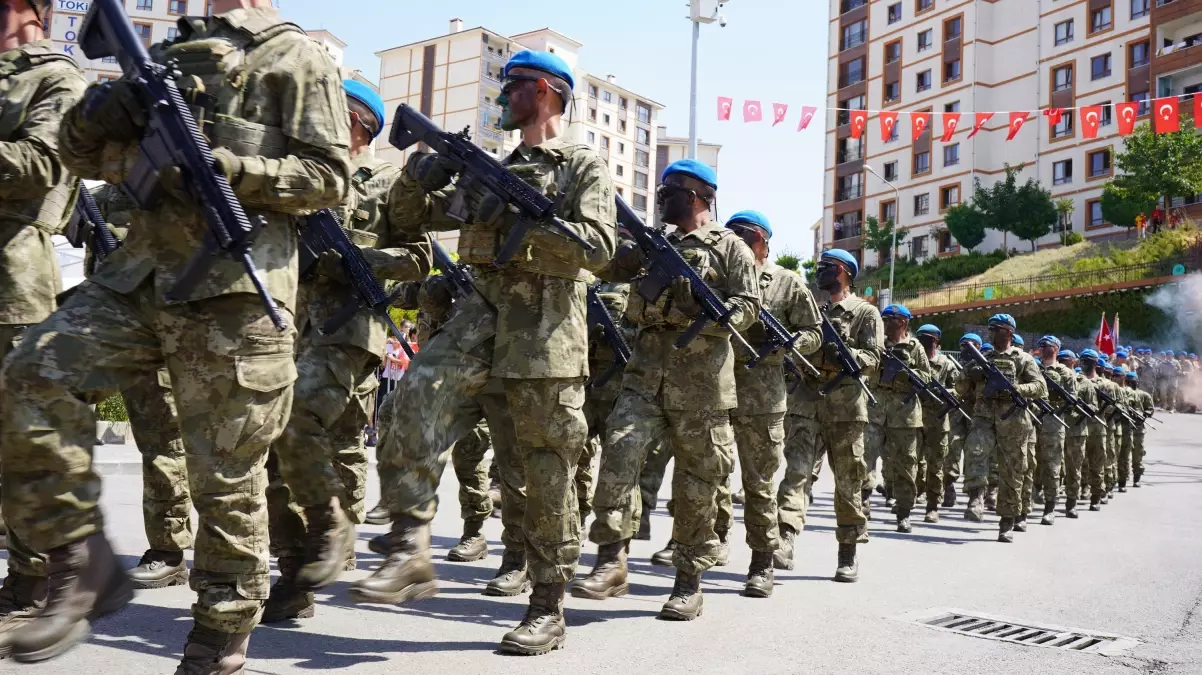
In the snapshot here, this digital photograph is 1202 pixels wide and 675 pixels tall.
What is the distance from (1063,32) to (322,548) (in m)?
60.1

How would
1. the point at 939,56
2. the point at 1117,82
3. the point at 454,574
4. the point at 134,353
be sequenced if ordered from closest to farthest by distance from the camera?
the point at 134,353 < the point at 454,574 < the point at 1117,82 < the point at 939,56

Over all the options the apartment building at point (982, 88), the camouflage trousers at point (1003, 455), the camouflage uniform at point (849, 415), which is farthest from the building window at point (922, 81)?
the camouflage uniform at point (849, 415)

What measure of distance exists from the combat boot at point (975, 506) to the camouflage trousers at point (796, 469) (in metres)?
5.58

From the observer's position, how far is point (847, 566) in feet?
25.0

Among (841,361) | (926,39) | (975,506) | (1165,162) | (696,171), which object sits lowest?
(975,506)

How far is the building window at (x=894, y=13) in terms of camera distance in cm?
6341

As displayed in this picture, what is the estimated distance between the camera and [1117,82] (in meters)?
52.4

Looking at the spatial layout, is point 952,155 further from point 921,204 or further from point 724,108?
point 724,108

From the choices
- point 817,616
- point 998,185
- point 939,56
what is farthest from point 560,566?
point 939,56

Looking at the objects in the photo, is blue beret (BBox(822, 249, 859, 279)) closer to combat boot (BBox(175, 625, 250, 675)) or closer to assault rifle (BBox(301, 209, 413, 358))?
assault rifle (BBox(301, 209, 413, 358))

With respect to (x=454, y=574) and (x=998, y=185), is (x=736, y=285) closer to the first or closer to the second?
(x=454, y=574)

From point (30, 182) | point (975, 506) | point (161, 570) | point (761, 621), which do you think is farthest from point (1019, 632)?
point (975, 506)

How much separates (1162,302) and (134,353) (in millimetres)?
44605

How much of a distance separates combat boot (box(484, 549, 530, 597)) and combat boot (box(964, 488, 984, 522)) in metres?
8.68
